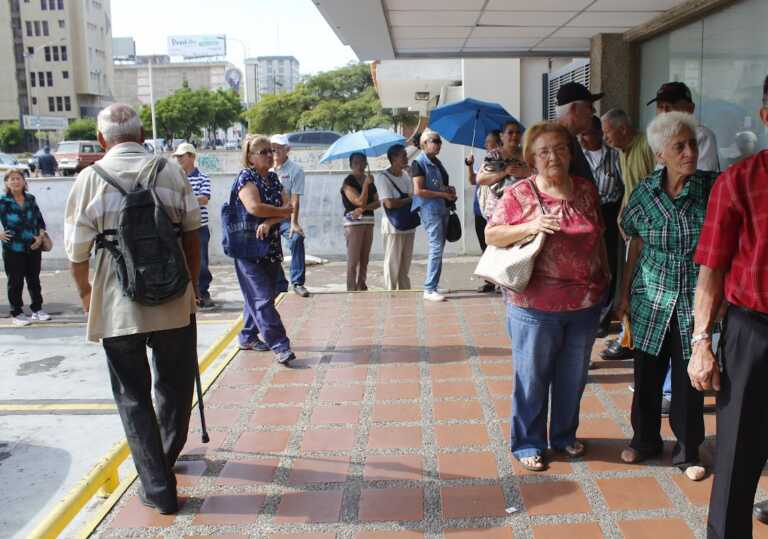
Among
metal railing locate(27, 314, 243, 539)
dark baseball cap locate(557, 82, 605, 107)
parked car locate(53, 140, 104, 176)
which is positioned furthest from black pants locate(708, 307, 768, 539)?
parked car locate(53, 140, 104, 176)

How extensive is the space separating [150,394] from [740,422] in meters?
2.42

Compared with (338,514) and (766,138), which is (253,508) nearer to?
(338,514)

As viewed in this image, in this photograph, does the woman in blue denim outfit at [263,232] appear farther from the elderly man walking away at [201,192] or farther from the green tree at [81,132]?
the green tree at [81,132]

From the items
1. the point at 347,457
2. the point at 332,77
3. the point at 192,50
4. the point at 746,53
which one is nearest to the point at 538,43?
the point at 746,53

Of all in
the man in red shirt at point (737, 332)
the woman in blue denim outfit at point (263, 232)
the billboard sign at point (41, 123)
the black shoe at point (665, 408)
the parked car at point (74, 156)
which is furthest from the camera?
the billboard sign at point (41, 123)

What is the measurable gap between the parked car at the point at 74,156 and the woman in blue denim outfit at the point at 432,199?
2867 centimetres

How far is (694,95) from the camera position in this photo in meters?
5.59

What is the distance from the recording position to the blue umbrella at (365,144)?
7.94 metres

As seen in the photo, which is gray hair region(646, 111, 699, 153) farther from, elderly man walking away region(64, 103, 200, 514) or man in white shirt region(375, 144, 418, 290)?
man in white shirt region(375, 144, 418, 290)

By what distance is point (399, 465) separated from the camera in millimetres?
3406

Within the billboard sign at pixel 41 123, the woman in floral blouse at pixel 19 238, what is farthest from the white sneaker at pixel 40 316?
the billboard sign at pixel 41 123

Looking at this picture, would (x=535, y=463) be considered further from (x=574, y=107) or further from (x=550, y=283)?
(x=574, y=107)

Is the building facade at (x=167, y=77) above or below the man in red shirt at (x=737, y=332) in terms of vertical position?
above

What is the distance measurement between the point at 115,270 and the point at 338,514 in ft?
4.84
